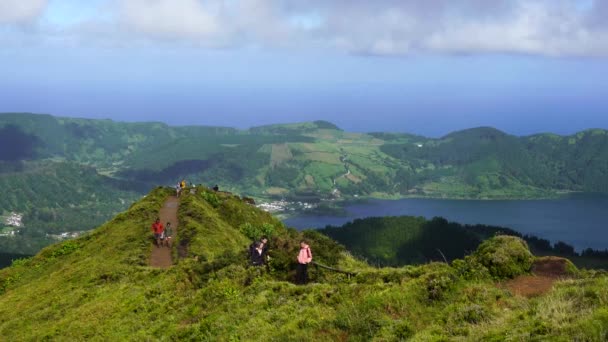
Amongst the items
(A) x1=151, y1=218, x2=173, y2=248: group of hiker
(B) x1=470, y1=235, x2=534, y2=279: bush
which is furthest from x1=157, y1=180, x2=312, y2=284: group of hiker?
(A) x1=151, y1=218, x2=173, y2=248: group of hiker

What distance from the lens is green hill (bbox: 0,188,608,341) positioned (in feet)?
55.6

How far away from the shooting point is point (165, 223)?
59.8 m

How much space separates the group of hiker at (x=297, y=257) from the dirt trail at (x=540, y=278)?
9908mm

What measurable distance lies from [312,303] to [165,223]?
40307 millimetres

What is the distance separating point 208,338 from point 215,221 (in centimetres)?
4011

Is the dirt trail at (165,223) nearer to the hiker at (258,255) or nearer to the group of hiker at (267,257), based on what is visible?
the group of hiker at (267,257)

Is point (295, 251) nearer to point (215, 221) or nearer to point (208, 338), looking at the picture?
point (208, 338)

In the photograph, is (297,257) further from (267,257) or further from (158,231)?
(158,231)

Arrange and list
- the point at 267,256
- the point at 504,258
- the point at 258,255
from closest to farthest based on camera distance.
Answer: the point at 504,258, the point at 258,255, the point at 267,256

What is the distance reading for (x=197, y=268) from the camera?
3266 centimetres

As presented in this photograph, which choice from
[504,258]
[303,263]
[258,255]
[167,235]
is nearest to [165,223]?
[167,235]

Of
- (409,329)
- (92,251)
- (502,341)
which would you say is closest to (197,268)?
(409,329)

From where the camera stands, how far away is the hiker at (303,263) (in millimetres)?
27781

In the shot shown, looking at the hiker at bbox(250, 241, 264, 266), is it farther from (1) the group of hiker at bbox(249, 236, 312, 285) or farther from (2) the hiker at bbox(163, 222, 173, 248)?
(2) the hiker at bbox(163, 222, 173, 248)
